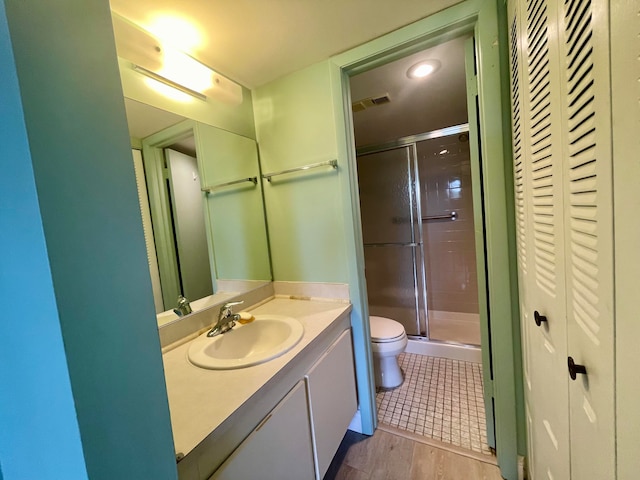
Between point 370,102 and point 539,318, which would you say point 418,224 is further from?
point 539,318

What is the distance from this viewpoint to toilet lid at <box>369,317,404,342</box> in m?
1.83

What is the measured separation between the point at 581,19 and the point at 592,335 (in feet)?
1.84

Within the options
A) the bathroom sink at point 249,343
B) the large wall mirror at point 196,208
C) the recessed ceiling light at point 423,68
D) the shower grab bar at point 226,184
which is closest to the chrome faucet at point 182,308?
the large wall mirror at point 196,208

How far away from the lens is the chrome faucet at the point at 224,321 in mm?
1194

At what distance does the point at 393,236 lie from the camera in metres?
2.83

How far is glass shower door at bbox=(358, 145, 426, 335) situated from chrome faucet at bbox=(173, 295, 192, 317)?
7.07ft

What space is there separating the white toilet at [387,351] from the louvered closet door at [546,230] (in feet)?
3.23

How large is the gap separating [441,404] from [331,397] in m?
0.95

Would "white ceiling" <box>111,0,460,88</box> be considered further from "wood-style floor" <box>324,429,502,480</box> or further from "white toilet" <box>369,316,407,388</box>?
"wood-style floor" <box>324,429,502,480</box>

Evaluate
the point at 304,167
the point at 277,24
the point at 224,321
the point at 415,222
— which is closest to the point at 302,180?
the point at 304,167

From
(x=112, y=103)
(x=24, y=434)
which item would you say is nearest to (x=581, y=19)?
(x=112, y=103)

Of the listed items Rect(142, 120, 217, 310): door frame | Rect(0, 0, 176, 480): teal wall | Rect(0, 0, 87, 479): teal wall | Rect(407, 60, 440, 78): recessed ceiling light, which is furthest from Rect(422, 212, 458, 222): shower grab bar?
Rect(0, 0, 87, 479): teal wall

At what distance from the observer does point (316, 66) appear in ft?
4.66

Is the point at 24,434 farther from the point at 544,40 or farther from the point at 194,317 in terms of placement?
the point at 544,40
